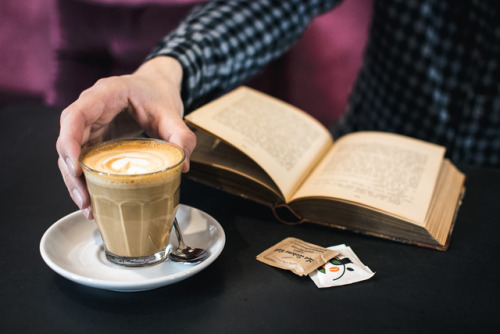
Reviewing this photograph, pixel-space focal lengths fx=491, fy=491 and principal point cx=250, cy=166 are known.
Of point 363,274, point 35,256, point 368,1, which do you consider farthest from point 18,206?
point 368,1

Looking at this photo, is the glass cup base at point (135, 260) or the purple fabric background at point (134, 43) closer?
the glass cup base at point (135, 260)

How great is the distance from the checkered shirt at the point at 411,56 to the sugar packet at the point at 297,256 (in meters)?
0.58

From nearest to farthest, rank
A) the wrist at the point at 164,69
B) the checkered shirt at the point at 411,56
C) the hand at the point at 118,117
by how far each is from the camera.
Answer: the hand at the point at 118,117 → the wrist at the point at 164,69 → the checkered shirt at the point at 411,56

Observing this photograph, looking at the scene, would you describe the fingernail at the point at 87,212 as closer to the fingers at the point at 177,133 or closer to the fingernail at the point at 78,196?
the fingernail at the point at 78,196

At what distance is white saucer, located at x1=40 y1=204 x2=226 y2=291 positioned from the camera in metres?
0.65

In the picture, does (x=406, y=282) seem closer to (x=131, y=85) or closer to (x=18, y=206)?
(x=131, y=85)

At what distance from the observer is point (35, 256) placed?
2.54 feet

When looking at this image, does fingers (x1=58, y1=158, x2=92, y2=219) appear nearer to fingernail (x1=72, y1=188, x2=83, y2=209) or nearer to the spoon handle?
fingernail (x1=72, y1=188, x2=83, y2=209)

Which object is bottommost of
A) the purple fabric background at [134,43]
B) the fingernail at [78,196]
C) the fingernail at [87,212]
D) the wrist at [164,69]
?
the purple fabric background at [134,43]

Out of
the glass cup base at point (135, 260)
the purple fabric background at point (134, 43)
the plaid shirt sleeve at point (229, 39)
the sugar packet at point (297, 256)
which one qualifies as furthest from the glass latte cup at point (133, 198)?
the purple fabric background at point (134, 43)

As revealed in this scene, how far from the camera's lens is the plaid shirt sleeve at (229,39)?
1237 mm

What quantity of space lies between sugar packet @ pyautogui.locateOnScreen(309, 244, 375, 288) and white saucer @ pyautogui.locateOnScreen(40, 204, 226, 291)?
0.51ft

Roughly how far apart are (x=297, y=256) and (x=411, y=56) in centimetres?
99

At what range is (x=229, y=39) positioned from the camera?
1379 mm
